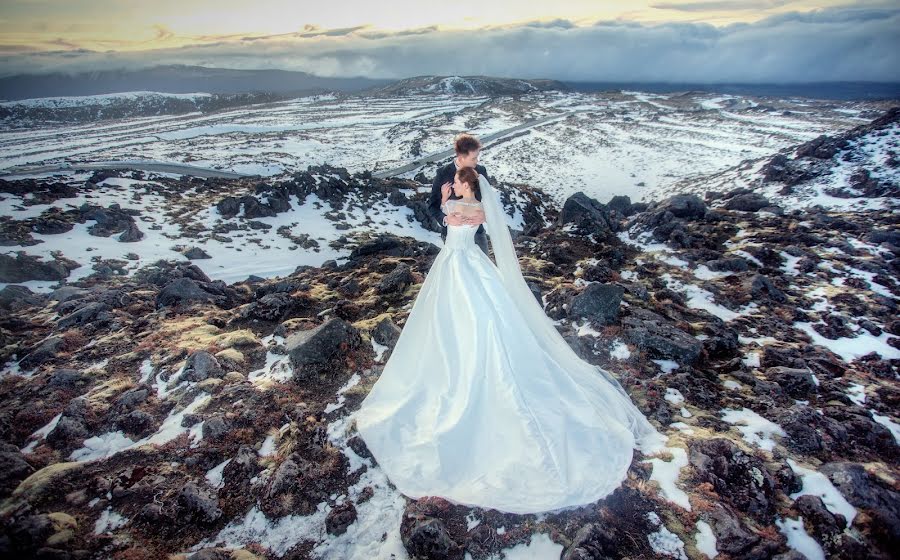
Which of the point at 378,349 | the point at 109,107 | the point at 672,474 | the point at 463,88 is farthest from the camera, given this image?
the point at 463,88

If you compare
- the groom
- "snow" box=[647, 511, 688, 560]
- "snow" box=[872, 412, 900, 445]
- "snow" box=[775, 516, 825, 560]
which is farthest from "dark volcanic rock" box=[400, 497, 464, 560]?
"snow" box=[872, 412, 900, 445]

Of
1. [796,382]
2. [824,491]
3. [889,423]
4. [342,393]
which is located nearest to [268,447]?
[342,393]

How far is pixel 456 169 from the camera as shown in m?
6.25

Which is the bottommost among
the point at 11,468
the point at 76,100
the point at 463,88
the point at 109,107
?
the point at 11,468

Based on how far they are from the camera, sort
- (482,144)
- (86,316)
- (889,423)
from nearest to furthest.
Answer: (889,423) → (86,316) → (482,144)

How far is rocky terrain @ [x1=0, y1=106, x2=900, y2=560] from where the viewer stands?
14.9ft

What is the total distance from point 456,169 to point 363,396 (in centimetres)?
423

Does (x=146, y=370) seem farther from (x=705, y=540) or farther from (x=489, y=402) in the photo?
(x=705, y=540)

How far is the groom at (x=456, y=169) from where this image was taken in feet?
18.9

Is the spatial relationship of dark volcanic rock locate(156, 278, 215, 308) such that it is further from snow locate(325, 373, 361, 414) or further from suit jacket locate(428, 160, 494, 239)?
suit jacket locate(428, 160, 494, 239)

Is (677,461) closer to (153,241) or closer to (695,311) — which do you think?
(695,311)

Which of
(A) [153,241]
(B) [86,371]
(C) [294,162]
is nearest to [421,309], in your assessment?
(B) [86,371]

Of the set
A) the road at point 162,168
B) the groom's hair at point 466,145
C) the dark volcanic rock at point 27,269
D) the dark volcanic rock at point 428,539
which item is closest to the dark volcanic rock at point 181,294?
the dark volcanic rock at point 27,269

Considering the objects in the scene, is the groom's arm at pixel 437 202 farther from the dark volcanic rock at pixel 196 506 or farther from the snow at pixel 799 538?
the snow at pixel 799 538
